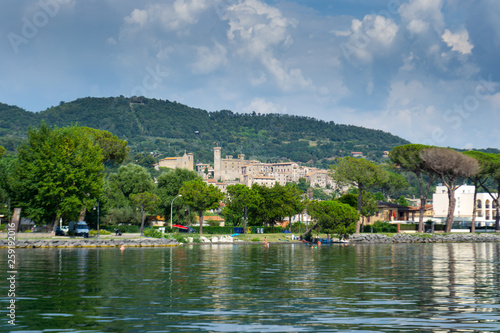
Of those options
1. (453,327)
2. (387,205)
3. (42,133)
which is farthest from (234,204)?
(453,327)

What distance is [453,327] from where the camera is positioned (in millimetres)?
15617

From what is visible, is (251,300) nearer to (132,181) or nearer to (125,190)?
(132,181)

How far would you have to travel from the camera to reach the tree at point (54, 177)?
215 ft

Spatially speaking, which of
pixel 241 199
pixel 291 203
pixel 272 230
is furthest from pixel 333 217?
pixel 272 230

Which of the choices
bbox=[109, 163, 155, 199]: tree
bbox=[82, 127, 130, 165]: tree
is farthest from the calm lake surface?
bbox=[109, 163, 155, 199]: tree

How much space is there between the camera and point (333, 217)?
84312 mm

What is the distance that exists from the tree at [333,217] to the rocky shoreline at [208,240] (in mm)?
4613

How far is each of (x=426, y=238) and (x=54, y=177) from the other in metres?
63.9

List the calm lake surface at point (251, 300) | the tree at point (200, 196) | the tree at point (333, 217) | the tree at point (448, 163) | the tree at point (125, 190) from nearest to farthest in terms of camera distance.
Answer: the calm lake surface at point (251, 300) < the tree at point (333, 217) < the tree at point (200, 196) < the tree at point (448, 163) < the tree at point (125, 190)

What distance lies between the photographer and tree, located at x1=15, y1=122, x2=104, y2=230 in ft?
215

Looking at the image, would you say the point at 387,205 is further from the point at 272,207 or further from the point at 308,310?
the point at 308,310

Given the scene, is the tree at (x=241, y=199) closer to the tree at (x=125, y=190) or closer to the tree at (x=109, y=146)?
the tree at (x=125, y=190)

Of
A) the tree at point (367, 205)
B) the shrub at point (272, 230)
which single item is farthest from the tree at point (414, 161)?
the shrub at point (272, 230)

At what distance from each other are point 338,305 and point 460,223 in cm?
12198
